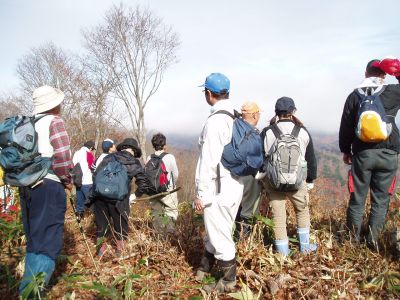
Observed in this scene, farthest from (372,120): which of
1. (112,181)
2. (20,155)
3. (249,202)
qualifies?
(20,155)

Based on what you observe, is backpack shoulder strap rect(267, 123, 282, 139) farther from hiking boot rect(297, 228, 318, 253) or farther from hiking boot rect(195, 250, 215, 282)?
hiking boot rect(195, 250, 215, 282)

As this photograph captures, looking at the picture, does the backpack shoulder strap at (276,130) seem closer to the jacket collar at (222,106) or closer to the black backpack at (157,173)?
the jacket collar at (222,106)

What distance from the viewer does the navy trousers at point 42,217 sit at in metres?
2.58

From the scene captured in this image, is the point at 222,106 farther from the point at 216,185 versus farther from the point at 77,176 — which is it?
the point at 77,176

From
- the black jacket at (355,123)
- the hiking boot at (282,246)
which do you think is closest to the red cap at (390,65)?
the black jacket at (355,123)

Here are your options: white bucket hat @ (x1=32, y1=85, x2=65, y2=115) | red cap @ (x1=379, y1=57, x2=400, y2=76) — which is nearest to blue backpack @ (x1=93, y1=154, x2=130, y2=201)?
white bucket hat @ (x1=32, y1=85, x2=65, y2=115)

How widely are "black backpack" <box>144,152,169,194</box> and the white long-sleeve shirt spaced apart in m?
1.86

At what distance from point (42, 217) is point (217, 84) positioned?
185 centimetres

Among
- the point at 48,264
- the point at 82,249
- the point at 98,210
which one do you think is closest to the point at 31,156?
the point at 48,264

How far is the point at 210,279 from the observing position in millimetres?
3113

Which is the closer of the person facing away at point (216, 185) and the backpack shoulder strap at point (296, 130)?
the person facing away at point (216, 185)

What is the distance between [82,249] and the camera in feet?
14.5

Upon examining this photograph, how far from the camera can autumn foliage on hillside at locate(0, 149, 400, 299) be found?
276 centimetres

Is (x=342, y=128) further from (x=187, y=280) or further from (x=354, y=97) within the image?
(x=187, y=280)
